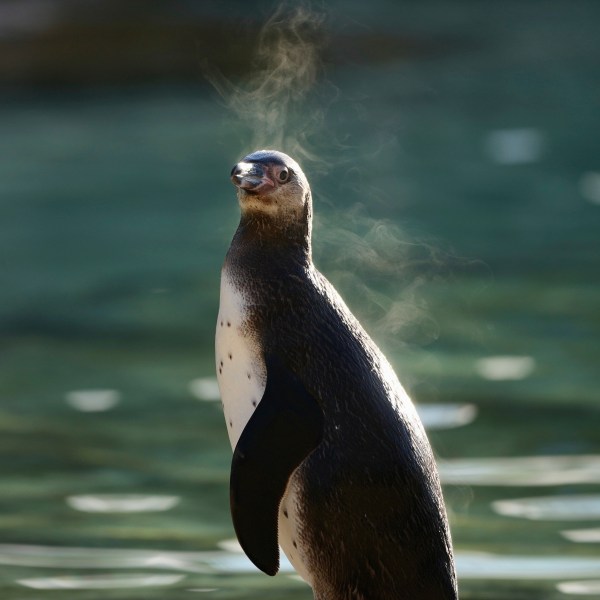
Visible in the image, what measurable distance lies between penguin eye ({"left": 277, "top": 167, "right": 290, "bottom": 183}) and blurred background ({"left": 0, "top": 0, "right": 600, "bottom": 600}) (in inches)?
48.9

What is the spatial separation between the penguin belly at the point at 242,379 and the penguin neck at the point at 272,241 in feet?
0.26

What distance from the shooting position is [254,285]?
3.85m

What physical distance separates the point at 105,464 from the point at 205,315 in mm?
2735

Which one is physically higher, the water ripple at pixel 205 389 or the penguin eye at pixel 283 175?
the water ripple at pixel 205 389

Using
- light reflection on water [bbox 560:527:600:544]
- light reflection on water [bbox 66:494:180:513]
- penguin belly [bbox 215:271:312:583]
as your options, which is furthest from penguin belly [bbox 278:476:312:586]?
light reflection on water [bbox 66:494:180:513]

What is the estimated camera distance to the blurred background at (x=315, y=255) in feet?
18.0

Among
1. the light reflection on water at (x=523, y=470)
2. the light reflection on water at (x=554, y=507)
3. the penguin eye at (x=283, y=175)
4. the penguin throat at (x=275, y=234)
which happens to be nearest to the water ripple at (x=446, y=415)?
the light reflection on water at (x=523, y=470)

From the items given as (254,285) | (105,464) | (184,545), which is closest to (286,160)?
(254,285)

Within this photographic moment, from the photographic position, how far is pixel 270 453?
12.1 ft

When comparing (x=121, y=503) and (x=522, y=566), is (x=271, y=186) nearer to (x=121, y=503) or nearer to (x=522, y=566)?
(x=522, y=566)

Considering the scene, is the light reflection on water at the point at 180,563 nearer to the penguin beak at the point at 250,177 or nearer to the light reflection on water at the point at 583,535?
the light reflection on water at the point at 583,535

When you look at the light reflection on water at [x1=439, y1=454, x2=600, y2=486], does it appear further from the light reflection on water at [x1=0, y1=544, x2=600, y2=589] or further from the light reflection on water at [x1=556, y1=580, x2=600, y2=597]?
the light reflection on water at [x1=556, y1=580, x2=600, y2=597]

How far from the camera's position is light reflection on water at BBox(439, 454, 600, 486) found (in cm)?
618

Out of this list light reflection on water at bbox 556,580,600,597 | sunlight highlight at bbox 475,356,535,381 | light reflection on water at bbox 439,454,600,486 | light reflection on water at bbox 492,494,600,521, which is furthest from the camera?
sunlight highlight at bbox 475,356,535,381
